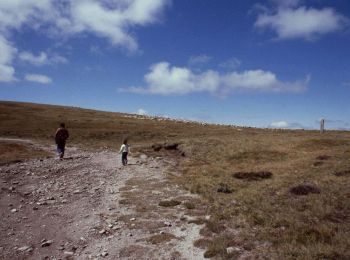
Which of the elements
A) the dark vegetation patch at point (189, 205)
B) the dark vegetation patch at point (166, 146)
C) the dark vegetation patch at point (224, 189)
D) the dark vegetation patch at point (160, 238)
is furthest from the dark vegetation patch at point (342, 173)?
the dark vegetation patch at point (166, 146)

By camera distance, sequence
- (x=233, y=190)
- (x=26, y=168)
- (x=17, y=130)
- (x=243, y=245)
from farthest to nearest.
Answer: (x=17, y=130) < (x=26, y=168) < (x=233, y=190) < (x=243, y=245)

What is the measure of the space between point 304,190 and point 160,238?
9.07 metres

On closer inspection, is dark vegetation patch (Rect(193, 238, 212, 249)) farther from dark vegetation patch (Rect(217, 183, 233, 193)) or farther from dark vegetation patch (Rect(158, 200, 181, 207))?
dark vegetation patch (Rect(217, 183, 233, 193))

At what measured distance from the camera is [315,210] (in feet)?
55.0

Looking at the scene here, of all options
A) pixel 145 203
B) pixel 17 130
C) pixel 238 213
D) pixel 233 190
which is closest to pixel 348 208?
pixel 238 213

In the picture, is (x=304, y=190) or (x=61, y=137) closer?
(x=304, y=190)

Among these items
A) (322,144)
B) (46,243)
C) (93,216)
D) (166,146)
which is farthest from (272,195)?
(166,146)

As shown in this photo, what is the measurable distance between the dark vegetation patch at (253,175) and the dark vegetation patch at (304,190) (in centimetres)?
427

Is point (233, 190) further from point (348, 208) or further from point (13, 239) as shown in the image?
point (13, 239)

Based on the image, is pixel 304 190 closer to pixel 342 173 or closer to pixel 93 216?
pixel 342 173

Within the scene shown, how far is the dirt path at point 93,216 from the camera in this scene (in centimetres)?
1388

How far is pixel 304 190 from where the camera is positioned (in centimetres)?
2028

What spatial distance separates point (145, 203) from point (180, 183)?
4973 mm

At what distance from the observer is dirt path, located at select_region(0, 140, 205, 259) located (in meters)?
13.9
